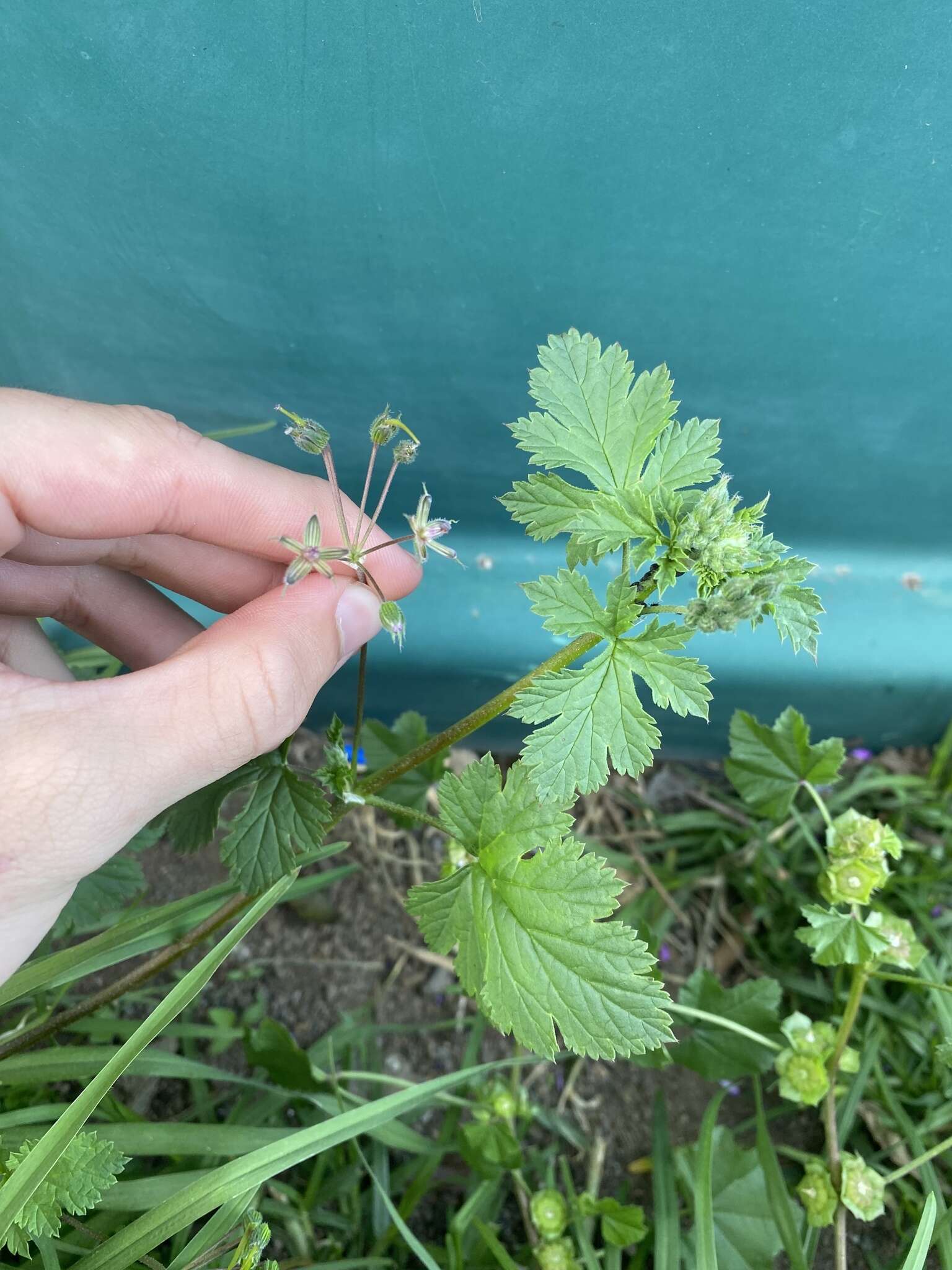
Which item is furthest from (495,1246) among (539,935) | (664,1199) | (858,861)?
(858,861)

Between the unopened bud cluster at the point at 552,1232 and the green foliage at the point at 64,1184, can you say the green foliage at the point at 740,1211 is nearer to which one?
the unopened bud cluster at the point at 552,1232

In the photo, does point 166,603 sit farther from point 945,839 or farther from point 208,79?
point 945,839

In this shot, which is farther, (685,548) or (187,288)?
(187,288)

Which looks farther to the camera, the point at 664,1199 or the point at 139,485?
the point at 664,1199

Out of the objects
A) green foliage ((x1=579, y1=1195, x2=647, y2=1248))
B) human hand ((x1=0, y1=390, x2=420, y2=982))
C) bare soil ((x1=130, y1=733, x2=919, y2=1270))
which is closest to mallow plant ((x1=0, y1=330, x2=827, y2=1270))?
human hand ((x1=0, y1=390, x2=420, y2=982))

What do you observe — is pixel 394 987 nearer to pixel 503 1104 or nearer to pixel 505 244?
pixel 503 1104

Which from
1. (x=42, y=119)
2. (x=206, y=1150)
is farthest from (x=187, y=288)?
(x=206, y=1150)

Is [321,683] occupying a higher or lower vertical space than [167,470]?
lower
